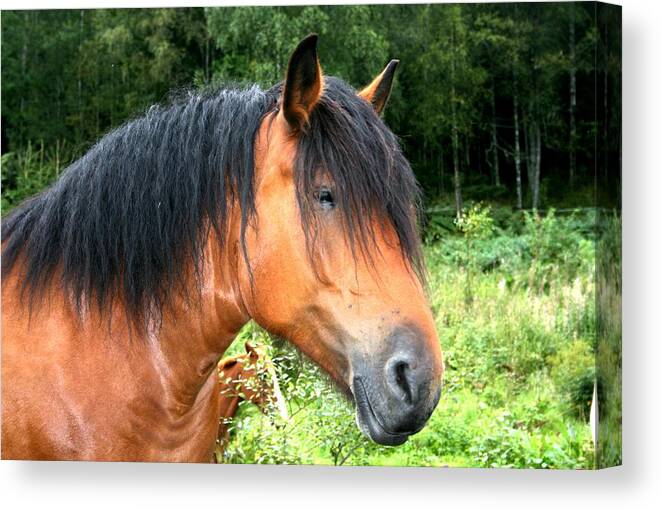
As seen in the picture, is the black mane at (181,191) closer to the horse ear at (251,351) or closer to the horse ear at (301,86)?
the horse ear at (301,86)

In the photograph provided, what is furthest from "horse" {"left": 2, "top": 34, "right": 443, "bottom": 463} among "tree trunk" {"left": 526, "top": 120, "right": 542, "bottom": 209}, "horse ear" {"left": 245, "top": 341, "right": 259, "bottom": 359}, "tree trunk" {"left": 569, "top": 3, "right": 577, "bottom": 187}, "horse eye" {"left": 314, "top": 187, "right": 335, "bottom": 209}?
"tree trunk" {"left": 526, "top": 120, "right": 542, "bottom": 209}

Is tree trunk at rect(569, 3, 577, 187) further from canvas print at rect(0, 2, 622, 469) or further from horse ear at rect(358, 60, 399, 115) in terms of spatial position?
horse ear at rect(358, 60, 399, 115)

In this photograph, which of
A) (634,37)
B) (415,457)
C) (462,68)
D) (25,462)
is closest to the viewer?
(25,462)

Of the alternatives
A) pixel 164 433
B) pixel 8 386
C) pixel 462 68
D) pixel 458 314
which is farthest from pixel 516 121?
pixel 8 386

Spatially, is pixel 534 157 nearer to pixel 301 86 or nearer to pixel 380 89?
pixel 380 89

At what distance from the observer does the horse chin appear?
2191mm

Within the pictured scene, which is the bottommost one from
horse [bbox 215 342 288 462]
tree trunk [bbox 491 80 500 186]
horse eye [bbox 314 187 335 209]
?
horse [bbox 215 342 288 462]

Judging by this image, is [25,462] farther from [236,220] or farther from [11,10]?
[11,10]

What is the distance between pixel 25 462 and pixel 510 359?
2.08 metres

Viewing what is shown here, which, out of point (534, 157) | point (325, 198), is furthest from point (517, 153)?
point (325, 198)

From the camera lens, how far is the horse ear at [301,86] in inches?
84.3

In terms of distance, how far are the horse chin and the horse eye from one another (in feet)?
1.52

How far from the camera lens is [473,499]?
3.39 metres

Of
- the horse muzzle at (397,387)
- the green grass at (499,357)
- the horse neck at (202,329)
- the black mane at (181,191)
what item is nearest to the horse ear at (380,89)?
the black mane at (181,191)
